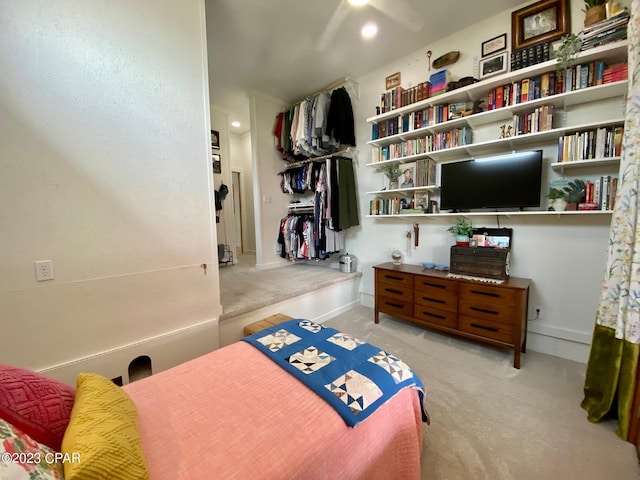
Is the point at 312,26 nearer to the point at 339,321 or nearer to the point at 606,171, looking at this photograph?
the point at 606,171

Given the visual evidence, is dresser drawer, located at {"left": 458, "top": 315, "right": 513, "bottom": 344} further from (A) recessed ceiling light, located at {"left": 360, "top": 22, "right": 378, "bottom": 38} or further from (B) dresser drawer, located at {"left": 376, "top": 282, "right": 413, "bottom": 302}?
(A) recessed ceiling light, located at {"left": 360, "top": 22, "right": 378, "bottom": 38}

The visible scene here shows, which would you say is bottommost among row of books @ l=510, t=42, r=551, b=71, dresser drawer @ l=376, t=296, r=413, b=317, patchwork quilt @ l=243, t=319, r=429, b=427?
dresser drawer @ l=376, t=296, r=413, b=317

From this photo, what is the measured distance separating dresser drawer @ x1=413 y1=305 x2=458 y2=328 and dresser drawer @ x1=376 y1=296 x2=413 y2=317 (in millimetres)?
65

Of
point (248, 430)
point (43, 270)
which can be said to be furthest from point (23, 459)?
point (43, 270)

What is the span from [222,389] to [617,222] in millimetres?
2191

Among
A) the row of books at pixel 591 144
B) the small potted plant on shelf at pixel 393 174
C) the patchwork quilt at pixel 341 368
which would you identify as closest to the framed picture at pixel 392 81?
the small potted plant on shelf at pixel 393 174

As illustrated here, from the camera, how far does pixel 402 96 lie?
9.27ft

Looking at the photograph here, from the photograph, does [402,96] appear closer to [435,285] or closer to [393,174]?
[393,174]

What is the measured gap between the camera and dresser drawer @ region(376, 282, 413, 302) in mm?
2657

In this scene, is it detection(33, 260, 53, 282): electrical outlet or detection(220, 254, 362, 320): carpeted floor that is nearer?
detection(33, 260, 53, 282): electrical outlet

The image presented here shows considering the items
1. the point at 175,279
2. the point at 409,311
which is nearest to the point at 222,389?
the point at 175,279

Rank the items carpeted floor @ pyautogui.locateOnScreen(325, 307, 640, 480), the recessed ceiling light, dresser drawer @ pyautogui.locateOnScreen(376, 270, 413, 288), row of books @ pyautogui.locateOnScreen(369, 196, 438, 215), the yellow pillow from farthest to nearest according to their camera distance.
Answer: row of books @ pyautogui.locateOnScreen(369, 196, 438, 215), dresser drawer @ pyautogui.locateOnScreen(376, 270, 413, 288), the recessed ceiling light, carpeted floor @ pyautogui.locateOnScreen(325, 307, 640, 480), the yellow pillow

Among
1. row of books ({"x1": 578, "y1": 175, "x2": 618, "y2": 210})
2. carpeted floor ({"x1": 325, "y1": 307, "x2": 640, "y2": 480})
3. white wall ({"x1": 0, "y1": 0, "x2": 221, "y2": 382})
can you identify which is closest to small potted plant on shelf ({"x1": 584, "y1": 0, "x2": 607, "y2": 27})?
row of books ({"x1": 578, "y1": 175, "x2": 618, "y2": 210})

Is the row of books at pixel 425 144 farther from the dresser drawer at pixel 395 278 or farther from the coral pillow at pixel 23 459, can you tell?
the coral pillow at pixel 23 459
